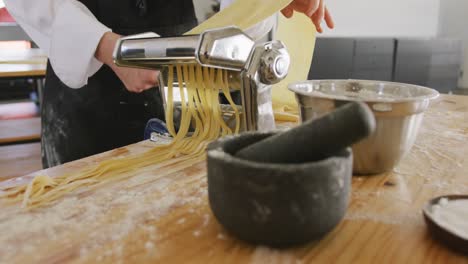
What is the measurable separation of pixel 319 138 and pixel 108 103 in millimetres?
752

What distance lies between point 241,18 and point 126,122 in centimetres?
42

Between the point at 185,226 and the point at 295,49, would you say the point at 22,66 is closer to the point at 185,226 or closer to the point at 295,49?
the point at 295,49

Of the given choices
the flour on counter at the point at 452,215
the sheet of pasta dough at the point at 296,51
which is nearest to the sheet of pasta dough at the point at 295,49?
the sheet of pasta dough at the point at 296,51

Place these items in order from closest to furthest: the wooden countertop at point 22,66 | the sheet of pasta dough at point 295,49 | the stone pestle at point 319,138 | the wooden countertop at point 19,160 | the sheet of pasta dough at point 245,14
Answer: the stone pestle at point 319,138, the sheet of pasta dough at point 245,14, the sheet of pasta dough at point 295,49, the wooden countertop at point 22,66, the wooden countertop at point 19,160

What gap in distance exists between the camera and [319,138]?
39cm

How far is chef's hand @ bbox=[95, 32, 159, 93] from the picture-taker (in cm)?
81

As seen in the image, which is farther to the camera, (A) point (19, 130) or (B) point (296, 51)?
(A) point (19, 130)

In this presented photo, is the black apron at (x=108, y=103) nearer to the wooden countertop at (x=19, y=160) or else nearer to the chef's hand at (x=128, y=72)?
the chef's hand at (x=128, y=72)

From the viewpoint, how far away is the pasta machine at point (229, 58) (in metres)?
0.64

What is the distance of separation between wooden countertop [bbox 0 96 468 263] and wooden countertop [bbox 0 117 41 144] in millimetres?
2093

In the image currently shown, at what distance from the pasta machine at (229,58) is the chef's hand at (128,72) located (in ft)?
0.09

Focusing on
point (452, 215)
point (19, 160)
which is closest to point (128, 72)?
point (452, 215)

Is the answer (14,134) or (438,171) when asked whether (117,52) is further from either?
(14,134)

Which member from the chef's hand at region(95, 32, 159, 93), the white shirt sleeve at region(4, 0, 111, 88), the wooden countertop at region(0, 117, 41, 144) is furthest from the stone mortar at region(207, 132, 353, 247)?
the wooden countertop at region(0, 117, 41, 144)
